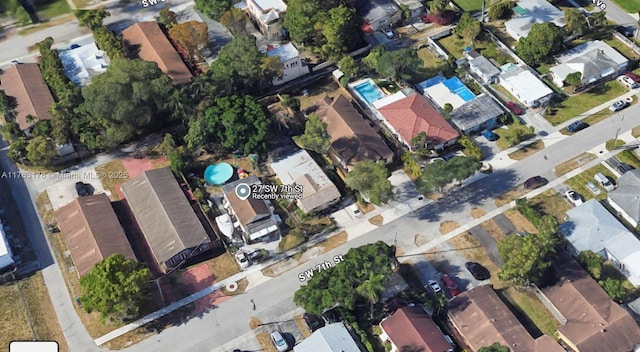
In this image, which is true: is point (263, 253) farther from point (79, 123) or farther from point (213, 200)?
point (79, 123)

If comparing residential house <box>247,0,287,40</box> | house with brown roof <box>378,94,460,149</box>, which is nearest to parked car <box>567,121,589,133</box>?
house with brown roof <box>378,94,460,149</box>

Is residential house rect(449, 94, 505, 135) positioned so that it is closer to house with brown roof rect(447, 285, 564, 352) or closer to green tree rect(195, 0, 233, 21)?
house with brown roof rect(447, 285, 564, 352)

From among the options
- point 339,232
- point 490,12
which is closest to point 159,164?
point 339,232

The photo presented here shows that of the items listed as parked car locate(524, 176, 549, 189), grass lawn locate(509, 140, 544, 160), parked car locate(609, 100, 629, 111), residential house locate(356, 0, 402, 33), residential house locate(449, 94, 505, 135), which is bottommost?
parked car locate(524, 176, 549, 189)

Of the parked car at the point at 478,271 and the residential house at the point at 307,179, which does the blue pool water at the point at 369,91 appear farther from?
the parked car at the point at 478,271

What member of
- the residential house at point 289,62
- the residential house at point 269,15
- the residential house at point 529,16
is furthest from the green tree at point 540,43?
the residential house at point 269,15
